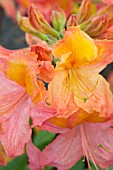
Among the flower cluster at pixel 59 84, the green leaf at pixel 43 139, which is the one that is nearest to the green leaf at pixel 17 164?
the green leaf at pixel 43 139

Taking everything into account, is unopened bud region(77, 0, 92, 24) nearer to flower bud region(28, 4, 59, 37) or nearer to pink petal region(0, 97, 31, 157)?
flower bud region(28, 4, 59, 37)

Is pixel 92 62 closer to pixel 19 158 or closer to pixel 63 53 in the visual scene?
pixel 63 53

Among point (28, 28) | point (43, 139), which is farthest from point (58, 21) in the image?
point (43, 139)

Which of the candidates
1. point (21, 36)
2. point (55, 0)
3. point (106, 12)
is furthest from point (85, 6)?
point (21, 36)

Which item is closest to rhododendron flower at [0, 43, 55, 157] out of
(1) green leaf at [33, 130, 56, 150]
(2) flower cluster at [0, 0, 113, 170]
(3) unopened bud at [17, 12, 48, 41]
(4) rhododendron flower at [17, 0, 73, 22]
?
(2) flower cluster at [0, 0, 113, 170]

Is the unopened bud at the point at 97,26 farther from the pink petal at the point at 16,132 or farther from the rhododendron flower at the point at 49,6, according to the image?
the rhododendron flower at the point at 49,6

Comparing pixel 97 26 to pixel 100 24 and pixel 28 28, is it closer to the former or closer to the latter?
pixel 100 24
